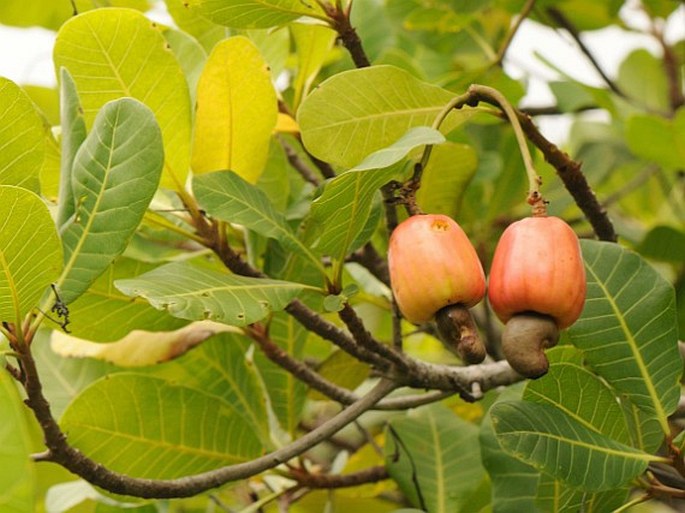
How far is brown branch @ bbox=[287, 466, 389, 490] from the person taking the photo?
1281 millimetres

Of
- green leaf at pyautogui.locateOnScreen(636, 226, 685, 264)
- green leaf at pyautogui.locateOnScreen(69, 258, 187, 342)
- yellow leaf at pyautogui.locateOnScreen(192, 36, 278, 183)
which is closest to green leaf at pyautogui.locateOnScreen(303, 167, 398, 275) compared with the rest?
yellow leaf at pyautogui.locateOnScreen(192, 36, 278, 183)

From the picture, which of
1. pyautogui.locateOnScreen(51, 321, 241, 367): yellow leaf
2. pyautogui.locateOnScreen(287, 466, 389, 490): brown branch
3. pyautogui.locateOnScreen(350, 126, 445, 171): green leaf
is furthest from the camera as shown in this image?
pyautogui.locateOnScreen(287, 466, 389, 490): brown branch

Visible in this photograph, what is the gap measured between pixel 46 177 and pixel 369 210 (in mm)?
371

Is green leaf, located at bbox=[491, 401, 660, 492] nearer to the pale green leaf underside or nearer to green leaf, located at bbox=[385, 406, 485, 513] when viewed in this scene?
the pale green leaf underside

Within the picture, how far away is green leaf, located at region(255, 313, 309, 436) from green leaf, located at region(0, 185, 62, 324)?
0.42 meters

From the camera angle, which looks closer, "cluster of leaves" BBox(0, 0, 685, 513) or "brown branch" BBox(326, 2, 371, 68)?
"cluster of leaves" BBox(0, 0, 685, 513)

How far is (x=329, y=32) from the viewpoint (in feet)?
3.93

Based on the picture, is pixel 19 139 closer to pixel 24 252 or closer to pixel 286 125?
pixel 24 252

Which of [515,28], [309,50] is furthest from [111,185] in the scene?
[515,28]

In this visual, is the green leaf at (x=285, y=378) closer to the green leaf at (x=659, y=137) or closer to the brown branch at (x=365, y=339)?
the brown branch at (x=365, y=339)

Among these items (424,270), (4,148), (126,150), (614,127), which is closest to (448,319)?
(424,270)

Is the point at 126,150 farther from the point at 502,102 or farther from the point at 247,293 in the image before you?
the point at 502,102

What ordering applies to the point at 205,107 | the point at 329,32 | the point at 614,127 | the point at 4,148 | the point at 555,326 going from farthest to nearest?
the point at 614,127, the point at 329,32, the point at 205,107, the point at 4,148, the point at 555,326

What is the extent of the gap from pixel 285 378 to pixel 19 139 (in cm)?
49
